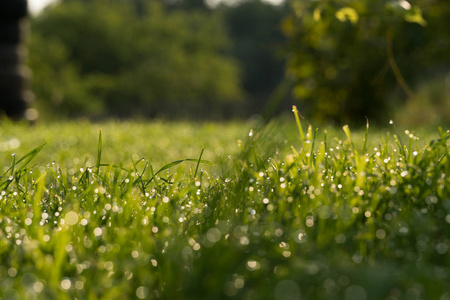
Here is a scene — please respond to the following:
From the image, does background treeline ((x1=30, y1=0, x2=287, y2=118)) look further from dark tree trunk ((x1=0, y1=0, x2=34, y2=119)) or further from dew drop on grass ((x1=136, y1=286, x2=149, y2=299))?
dew drop on grass ((x1=136, y1=286, x2=149, y2=299))

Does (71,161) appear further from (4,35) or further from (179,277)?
(4,35)

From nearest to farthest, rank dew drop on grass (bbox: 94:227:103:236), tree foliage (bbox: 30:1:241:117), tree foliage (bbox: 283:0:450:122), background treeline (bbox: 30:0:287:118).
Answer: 1. dew drop on grass (bbox: 94:227:103:236)
2. tree foliage (bbox: 283:0:450:122)
3. background treeline (bbox: 30:0:287:118)
4. tree foliage (bbox: 30:1:241:117)

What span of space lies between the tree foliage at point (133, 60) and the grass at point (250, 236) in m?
28.6

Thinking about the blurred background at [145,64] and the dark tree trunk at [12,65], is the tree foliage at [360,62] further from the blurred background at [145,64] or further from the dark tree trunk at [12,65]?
the blurred background at [145,64]

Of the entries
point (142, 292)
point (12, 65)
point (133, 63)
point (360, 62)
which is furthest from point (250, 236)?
point (133, 63)

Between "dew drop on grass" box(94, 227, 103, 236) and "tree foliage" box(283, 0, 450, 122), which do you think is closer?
"dew drop on grass" box(94, 227, 103, 236)

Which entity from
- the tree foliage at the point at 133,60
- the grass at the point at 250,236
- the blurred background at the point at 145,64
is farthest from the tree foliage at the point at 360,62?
the tree foliage at the point at 133,60

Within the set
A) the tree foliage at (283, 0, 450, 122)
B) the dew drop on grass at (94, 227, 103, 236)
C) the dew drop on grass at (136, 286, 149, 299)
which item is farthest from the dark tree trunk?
the dew drop on grass at (136, 286, 149, 299)

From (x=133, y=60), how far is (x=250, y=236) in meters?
34.1

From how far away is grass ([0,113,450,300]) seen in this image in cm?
99

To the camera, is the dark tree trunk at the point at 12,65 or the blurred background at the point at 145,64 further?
the blurred background at the point at 145,64

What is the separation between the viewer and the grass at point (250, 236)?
99 centimetres

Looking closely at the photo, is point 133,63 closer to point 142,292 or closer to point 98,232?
point 98,232

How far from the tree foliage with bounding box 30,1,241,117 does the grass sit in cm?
2863
